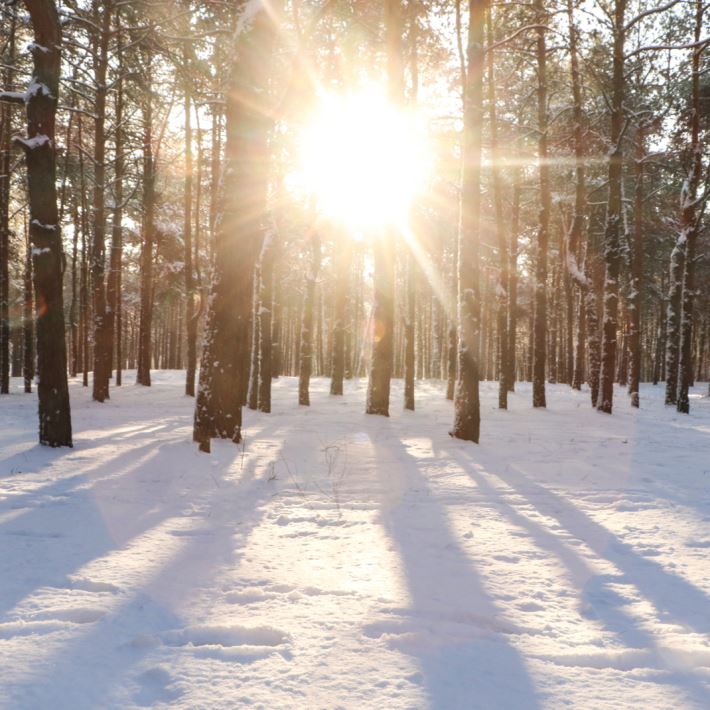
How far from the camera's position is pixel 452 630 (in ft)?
8.57

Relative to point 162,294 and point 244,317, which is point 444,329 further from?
point 244,317

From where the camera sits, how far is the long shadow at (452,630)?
2129mm

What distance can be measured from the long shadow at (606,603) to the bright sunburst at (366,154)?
893 centimetres

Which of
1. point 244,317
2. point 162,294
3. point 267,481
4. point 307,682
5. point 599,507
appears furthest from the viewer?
point 162,294

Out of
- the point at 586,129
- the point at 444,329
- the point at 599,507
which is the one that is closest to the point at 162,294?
the point at 444,329

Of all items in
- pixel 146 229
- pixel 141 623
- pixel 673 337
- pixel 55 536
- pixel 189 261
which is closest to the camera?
pixel 141 623

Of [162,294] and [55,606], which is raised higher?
[162,294]

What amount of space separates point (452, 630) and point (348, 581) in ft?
2.56

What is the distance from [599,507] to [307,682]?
12.2ft

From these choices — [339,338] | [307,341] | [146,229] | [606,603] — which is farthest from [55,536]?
[146,229]

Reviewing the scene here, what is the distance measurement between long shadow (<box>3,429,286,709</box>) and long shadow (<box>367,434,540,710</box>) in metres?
0.88

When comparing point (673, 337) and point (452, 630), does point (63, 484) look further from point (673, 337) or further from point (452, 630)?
point (673, 337)

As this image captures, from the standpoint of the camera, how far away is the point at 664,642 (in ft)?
8.32

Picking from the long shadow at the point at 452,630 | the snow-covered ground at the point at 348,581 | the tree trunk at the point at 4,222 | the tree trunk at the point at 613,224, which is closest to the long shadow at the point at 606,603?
the snow-covered ground at the point at 348,581
